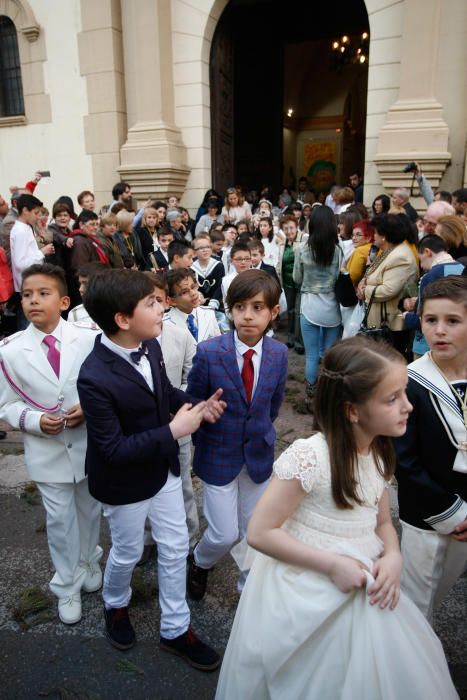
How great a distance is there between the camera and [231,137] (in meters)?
10.9

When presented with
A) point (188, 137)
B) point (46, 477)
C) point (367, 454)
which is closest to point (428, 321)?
point (367, 454)

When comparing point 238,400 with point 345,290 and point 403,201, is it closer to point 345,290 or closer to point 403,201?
point 345,290

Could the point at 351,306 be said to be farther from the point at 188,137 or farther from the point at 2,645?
the point at 188,137

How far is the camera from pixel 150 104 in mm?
9133

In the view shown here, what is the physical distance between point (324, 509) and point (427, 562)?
726 mm

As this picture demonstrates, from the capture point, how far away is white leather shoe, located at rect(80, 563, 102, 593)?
2.64 meters

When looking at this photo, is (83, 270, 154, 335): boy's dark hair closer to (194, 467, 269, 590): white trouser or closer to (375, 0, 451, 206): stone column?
(194, 467, 269, 590): white trouser

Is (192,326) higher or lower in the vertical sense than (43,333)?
lower

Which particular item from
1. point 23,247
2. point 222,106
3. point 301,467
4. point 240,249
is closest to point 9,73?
point 222,106

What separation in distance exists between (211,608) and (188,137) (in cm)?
878

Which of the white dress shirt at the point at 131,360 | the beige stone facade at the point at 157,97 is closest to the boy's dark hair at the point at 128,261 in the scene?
the beige stone facade at the point at 157,97

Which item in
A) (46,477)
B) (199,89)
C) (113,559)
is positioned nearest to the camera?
(113,559)

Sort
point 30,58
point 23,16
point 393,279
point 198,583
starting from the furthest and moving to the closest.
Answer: point 30,58
point 23,16
point 393,279
point 198,583

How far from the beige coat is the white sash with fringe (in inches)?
95.6
